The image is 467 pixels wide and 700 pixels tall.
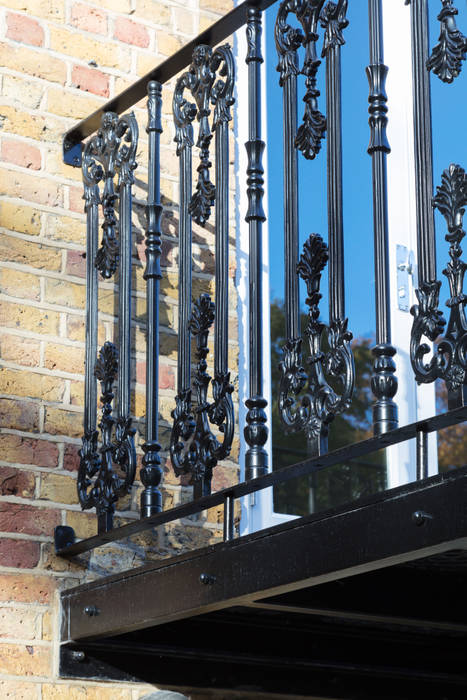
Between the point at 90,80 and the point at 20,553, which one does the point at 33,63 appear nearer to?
the point at 90,80

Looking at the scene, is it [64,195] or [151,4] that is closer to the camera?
[64,195]

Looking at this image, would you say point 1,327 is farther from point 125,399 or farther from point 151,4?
point 151,4

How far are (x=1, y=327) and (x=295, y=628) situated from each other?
119 cm

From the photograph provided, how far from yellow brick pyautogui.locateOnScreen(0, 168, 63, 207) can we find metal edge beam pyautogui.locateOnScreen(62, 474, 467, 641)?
1178mm

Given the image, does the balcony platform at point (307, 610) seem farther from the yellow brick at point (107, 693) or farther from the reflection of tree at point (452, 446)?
the reflection of tree at point (452, 446)

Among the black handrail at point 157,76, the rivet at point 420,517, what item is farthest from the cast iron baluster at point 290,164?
the rivet at point 420,517

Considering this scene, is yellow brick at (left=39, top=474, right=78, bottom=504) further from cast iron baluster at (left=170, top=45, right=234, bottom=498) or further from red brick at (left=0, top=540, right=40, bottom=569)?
cast iron baluster at (left=170, top=45, right=234, bottom=498)

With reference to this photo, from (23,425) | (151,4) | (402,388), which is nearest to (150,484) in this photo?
(23,425)

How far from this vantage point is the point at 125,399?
2916 mm

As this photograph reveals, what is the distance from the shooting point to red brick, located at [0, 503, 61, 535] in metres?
3.02

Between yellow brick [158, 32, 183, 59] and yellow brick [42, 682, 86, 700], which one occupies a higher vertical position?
yellow brick [158, 32, 183, 59]

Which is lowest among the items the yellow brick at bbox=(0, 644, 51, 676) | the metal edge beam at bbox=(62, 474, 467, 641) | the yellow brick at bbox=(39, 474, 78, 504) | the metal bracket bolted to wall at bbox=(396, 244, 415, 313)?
the yellow brick at bbox=(0, 644, 51, 676)

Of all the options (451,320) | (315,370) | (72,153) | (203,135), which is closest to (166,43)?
(72,153)

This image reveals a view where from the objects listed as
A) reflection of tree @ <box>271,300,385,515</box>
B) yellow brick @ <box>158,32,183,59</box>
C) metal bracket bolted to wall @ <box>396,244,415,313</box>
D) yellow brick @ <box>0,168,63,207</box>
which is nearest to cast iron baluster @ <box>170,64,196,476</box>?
yellow brick @ <box>0,168,63,207</box>
